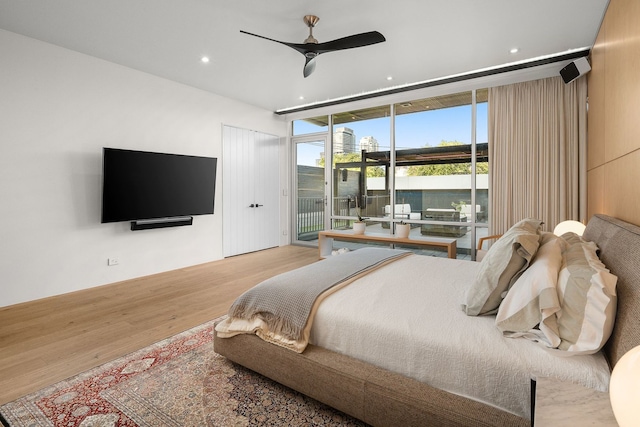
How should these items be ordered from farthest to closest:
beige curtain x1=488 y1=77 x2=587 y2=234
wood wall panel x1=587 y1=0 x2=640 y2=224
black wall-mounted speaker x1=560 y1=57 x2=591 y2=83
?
beige curtain x1=488 y1=77 x2=587 y2=234, black wall-mounted speaker x1=560 y1=57 x2=591 y2=83, wood wall panel x1=587 y1=0 x2=640 y2=224

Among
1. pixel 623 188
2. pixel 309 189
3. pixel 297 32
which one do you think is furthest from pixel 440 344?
pixel 309 189

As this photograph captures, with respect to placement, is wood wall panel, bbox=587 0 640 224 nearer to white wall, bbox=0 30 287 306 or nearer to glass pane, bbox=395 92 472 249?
glass pane, bbox=395 92 472 249

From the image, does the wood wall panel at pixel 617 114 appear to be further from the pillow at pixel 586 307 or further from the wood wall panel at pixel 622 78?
the pillow at pixel 586 307

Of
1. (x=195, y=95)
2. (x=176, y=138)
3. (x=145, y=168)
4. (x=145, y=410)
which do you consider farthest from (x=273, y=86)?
(x=145, y=410)

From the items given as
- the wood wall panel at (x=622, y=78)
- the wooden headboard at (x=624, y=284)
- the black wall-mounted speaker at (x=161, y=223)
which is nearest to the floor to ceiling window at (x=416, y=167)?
the wood wall panel at (x=622, y=78)

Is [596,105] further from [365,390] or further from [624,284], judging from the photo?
[365,390]

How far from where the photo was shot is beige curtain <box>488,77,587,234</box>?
3965mm

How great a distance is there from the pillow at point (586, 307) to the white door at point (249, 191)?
4.94 metres

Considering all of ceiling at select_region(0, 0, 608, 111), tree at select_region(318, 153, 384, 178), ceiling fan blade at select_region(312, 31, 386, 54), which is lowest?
tree at select_region(318, 153, 384, 178)

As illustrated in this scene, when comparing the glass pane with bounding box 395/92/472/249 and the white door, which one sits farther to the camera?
the white door

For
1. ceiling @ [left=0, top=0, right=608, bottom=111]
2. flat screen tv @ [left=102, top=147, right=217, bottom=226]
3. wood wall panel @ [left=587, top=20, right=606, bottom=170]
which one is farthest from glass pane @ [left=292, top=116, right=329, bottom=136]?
wood wall panel @ [left=587, top=20, right=606, bottom=170]

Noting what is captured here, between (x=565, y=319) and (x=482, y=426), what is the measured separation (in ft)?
1.75

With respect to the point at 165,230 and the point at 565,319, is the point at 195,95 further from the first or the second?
the point at 565,319

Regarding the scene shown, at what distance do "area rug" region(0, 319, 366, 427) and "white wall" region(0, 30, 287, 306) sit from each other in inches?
84.2
